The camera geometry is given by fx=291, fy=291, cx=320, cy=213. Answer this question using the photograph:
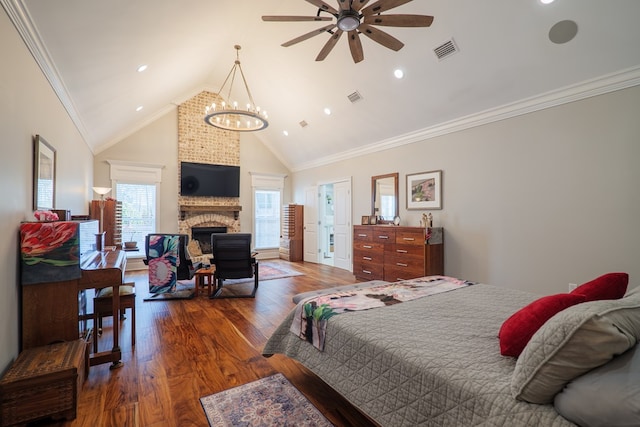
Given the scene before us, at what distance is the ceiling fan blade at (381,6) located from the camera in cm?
233

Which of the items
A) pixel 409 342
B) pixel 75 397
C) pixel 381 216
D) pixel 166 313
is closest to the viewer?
pixel 409 342

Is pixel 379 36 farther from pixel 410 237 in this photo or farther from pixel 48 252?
pixel 48 252

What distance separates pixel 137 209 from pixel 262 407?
6.45 metres

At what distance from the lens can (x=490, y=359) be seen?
132cm

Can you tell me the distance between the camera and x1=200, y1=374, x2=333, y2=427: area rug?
1.81 m

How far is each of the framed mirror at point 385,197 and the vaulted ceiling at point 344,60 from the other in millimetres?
727

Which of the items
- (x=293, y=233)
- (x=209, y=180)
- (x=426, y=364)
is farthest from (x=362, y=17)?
(x=293, y=233)

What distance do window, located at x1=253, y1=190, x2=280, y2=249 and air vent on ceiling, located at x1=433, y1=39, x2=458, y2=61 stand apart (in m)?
5.90

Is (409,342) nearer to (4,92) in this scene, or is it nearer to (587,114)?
(4,92)

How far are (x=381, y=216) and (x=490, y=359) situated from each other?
185 inches

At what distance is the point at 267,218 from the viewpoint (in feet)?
28.4

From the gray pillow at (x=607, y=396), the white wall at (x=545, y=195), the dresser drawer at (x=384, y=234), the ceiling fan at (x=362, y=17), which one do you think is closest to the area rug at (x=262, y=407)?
the gray pillow at (x=607, y=396)

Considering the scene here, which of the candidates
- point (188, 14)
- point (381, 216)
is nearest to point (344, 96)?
point (381, 216)

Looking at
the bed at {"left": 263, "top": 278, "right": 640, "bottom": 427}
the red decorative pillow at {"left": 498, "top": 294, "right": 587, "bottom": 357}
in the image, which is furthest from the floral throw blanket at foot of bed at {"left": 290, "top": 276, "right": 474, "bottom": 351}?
the red decorative pillow at {"left": 498, "top": 294, "right": 587, "bottom": 357}
